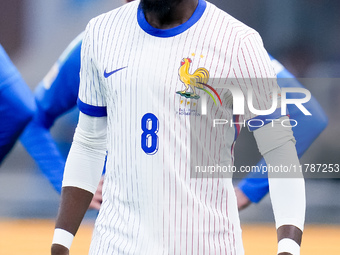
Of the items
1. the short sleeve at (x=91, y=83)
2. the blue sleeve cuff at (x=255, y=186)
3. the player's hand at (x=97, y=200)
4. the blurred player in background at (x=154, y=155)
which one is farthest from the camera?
the blue sleeve cuff at (x=255, y=186)

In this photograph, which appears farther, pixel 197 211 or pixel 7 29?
pixel 7 29

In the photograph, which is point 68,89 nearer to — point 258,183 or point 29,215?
point 29,215

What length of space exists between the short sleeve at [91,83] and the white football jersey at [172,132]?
0.03 meters

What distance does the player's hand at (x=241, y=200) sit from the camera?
414 cm

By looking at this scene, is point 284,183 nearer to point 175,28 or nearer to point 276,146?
point 276,146

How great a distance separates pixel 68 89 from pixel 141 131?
2.44m

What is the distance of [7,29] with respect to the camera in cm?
422

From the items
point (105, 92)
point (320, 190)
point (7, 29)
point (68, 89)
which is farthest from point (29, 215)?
point (105, 92)

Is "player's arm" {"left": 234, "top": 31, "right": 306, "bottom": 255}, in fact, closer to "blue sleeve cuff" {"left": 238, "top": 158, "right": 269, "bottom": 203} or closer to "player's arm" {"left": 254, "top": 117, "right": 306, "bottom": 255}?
"player's arm" {"left": 254, "top": 117, "right": 306, "bottom": 255}

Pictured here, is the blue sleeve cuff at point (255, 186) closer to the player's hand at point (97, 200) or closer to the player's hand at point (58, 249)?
the player's hand at point (97, 200)

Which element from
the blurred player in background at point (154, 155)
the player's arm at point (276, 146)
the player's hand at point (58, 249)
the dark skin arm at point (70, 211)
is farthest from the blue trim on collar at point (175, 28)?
the player's hand at point (58, 249)

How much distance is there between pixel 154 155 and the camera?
178 cm

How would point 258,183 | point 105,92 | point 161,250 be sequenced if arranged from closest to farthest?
point 161,250 < point 105,92 < point 258,183

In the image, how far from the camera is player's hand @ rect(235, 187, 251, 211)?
4137 millimetres
